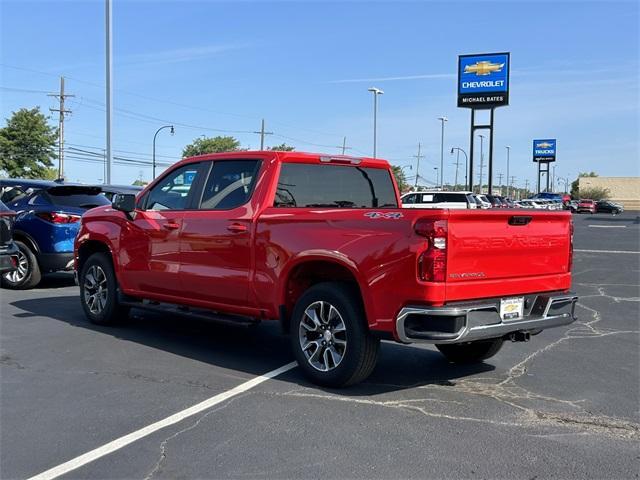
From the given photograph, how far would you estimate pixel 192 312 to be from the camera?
257 inches

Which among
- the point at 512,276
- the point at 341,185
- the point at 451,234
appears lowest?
the point at 512,276

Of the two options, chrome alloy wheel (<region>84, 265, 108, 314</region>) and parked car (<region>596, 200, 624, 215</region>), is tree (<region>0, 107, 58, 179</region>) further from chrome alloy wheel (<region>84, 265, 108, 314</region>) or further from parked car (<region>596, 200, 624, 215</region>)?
parked car (<region>596, 200, 624, 215</region>)

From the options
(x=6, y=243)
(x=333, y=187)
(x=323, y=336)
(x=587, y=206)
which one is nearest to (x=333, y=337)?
(x=323, y=336)

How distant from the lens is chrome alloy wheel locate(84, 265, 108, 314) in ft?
25.3

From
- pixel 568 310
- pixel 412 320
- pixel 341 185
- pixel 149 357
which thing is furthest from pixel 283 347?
pixel 568 310

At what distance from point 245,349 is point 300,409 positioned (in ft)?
6.76

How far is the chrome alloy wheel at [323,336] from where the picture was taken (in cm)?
525

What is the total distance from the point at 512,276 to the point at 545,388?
43.2 inches

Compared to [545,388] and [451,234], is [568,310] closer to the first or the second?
[545,388]

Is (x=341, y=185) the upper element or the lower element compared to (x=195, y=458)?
upper

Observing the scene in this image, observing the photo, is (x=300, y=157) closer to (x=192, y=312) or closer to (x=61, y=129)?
(x=192, y=312)

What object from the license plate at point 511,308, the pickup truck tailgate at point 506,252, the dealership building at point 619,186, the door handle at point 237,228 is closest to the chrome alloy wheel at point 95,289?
the door handle at point 237,228

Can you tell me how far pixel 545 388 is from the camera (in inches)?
215

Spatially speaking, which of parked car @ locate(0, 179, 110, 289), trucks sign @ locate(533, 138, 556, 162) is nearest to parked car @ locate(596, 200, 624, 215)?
trucks sign @ locate(533, 138, 556, 162)
